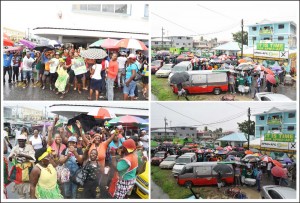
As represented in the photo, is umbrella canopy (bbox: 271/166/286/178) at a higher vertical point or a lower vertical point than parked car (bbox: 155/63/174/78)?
lower

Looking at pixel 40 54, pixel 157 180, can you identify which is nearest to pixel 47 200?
pixel 157 180

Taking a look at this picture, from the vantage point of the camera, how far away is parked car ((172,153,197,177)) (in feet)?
17.8

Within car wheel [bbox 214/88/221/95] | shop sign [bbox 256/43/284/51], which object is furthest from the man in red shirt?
shop sign [bbox 256/43/284/51]

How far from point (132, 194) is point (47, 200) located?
1243mm

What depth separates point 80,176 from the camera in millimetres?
5328

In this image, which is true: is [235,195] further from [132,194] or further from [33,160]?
[33,160]

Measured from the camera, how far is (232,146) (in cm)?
552

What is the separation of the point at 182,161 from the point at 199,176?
33 centimetres

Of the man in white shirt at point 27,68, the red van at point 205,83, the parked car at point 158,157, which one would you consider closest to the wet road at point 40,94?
the man in white shirt at point 27,68

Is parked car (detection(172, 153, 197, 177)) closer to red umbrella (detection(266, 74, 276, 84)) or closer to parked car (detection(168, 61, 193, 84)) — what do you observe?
parked car (detection(168, 61, 193, 84))

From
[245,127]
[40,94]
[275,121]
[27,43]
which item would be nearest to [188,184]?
[245,127]

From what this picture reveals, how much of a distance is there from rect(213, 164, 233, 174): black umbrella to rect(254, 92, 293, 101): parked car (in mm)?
1102

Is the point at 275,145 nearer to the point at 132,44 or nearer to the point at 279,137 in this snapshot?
the point at 279,137

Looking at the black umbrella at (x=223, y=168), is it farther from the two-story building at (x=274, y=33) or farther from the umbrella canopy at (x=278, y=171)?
the two-story building at (x=274, y=33)
